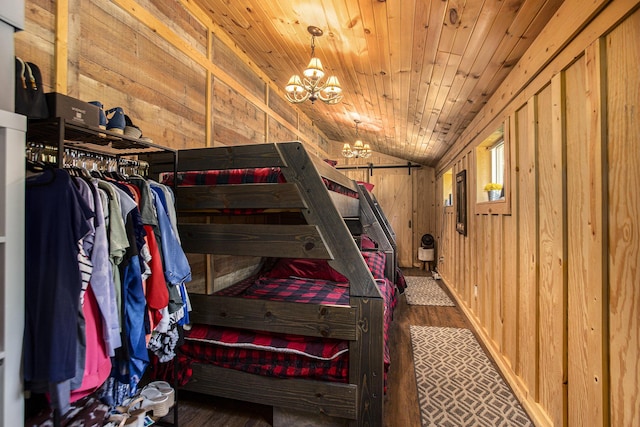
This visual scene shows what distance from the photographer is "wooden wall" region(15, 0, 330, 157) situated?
4.91 feet

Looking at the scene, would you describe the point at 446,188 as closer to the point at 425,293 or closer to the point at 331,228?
the point at 425,293

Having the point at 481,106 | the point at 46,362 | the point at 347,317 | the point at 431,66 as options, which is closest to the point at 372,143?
the point at 481,106

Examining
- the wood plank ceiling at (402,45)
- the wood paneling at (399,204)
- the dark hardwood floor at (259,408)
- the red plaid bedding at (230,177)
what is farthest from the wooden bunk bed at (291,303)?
the wood paneling at (399,204)

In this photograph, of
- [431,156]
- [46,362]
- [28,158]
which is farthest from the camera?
[431,156]

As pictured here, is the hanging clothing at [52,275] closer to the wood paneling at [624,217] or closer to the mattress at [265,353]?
the mattress at [265,353]

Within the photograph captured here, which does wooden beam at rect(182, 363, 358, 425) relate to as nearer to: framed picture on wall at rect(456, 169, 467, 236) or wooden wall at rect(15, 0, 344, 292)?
wooden wall at rect(15, 0, 344, 292)

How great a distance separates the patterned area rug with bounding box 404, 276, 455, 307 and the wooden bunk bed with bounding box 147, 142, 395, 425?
301 cm

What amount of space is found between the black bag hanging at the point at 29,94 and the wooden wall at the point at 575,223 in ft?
6.93

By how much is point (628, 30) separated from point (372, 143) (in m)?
5.40

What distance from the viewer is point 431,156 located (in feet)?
19.2

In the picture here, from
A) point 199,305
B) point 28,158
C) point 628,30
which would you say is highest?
point 628,30

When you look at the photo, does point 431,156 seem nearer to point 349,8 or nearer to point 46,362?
point 349,8

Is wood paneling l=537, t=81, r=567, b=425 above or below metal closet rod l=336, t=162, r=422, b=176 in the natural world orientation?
below

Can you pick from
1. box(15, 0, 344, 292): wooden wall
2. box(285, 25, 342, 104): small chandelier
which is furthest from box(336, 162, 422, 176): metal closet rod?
box(285, 25, 342, 104): small chandelier
